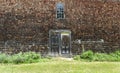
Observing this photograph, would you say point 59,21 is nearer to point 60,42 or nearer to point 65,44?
point 60,42

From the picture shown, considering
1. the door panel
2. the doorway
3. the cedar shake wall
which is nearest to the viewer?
the cedar shake wall

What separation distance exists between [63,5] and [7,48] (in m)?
5.96

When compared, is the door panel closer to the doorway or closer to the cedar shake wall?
the doorway

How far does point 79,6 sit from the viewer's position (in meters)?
29.3

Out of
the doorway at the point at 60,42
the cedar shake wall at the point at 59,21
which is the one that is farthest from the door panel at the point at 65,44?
the cedar shake wall at the point at 59,21

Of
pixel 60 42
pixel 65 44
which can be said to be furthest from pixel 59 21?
pixel 65 44

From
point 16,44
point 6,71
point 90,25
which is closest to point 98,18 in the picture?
point 90,25

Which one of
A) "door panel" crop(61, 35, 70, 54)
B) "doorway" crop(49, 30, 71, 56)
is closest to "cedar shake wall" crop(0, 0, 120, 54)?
"doorway" crop(49, 30, 71, 56)

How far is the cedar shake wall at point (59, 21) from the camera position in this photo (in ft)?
92.9

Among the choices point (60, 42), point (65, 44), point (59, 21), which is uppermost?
point (59, 21)

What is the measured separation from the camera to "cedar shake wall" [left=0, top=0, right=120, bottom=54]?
28312 millimetres

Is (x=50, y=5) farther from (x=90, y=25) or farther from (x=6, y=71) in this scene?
(x=6, y=71)

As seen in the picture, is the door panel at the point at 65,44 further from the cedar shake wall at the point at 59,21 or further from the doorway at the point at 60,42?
the cedar shake wall at the point at 59,21

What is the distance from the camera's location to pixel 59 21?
28.9 m
